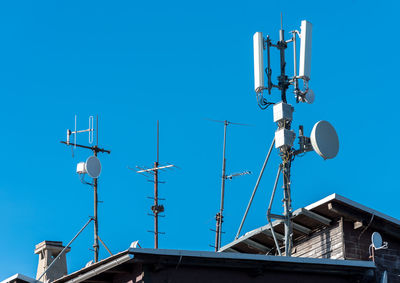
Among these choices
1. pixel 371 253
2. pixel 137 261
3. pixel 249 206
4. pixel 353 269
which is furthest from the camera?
pixel 249 206

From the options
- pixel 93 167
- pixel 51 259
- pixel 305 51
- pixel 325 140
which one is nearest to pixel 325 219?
pixel 325 140

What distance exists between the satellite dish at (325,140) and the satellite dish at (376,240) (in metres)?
2.33

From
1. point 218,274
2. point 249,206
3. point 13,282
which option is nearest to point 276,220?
point 249,206

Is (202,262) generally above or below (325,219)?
below

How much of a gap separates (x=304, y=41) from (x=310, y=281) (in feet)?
21.3

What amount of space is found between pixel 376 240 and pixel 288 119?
12.6 feet

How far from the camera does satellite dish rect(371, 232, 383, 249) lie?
20064mm

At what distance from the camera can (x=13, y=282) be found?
20.5 metres

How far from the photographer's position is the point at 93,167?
2797 centimetres

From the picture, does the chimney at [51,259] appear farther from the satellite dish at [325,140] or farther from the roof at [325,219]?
the satellite dish at [325,140]

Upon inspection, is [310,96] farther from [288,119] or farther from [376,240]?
[376,240]

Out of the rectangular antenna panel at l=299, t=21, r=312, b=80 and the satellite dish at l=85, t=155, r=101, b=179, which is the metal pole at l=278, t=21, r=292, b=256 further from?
the satellite dish at l=85, t=155, r=101, b=179

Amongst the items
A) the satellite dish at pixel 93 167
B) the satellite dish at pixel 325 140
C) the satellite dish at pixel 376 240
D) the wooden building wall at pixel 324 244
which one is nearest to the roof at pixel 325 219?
the wooden building wall at pixel 324 244

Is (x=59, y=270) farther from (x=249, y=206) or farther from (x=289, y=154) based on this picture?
(x=289, y=154)
